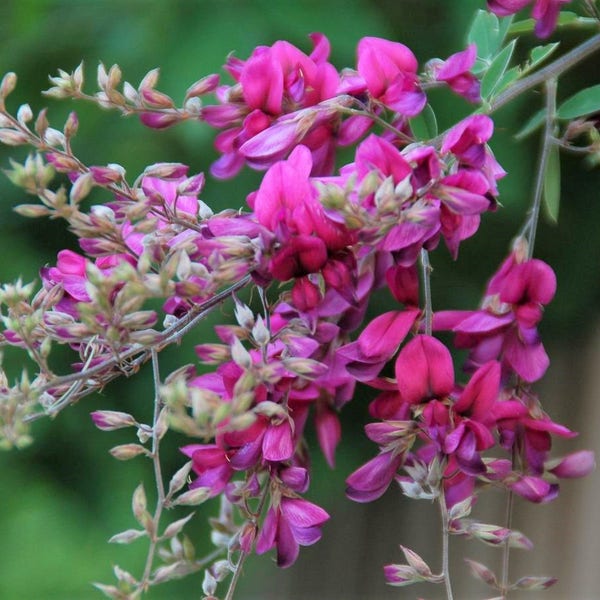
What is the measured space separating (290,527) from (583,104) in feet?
0.81

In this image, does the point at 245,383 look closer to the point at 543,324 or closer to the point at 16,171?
the point at 16,171

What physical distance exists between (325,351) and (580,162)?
840 mm

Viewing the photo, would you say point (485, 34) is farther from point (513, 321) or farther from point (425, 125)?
point (513, 321)

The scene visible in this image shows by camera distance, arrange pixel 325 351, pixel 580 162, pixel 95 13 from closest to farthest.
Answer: pixel 325 351, pixel 95 13, pixel 580 162

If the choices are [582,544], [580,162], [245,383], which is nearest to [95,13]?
[580,162]

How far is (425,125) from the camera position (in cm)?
50

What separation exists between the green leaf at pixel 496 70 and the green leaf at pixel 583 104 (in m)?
0.05

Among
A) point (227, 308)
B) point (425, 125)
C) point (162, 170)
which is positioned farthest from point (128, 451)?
point (227, 308)

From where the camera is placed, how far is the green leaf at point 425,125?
490 millimetres

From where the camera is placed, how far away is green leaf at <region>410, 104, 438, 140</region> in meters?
0.49

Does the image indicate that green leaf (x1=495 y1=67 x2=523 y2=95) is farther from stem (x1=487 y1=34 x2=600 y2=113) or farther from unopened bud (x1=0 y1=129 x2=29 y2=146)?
unopened bud (x1=0 y1=129 x2=29 y2=146)

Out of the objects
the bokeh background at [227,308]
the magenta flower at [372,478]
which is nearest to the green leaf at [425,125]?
the magenta flower at [372,478]

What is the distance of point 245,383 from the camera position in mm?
312

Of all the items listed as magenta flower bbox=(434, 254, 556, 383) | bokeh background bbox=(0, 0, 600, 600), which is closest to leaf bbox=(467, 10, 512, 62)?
magenta flower bbox=(434, 254, 556, 383)
